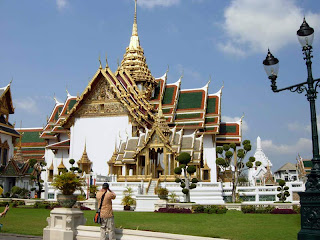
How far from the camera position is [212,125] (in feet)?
98.9

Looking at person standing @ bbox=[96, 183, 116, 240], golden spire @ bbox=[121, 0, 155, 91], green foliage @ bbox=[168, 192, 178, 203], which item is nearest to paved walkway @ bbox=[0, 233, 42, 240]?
person standing @ bbox=[96, 183, 116, 240]

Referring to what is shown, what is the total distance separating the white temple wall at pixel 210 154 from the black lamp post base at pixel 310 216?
78.4ft

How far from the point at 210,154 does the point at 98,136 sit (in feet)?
29.6

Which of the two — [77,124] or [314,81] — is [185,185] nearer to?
[314,81]

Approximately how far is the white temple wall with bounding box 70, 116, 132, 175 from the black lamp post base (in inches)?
913

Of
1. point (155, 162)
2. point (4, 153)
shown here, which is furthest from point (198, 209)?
point (4, 153)

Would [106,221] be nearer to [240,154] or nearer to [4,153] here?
[240,154]

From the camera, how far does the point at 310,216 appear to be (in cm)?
548

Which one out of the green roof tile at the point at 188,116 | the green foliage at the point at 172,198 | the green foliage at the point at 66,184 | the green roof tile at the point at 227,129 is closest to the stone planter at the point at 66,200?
the green foliage at the point at 66,184

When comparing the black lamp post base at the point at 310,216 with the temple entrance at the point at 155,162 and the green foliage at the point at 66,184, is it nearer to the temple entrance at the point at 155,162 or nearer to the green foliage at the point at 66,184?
the green foliage at the point at 66,184

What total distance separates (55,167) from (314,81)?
29.9 m

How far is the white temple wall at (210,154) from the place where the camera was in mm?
29562

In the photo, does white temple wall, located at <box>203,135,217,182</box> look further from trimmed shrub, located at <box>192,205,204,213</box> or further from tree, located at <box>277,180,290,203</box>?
trimmed shrub, located at <box>192,205,204,213</box>

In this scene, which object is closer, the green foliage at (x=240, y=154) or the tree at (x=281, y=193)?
the tree at (x=281, y=193)
